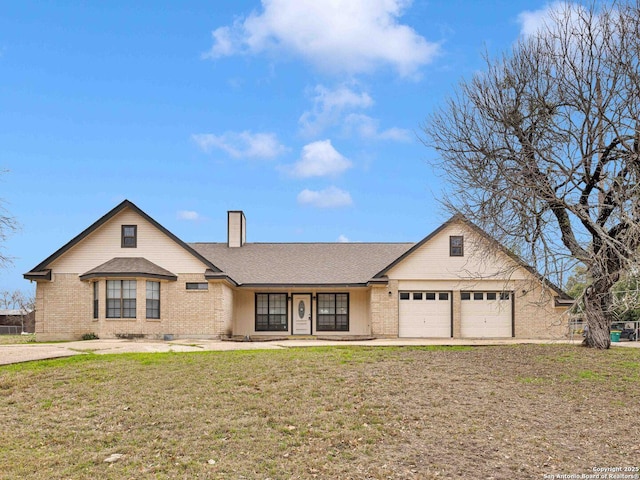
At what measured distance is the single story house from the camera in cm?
2400

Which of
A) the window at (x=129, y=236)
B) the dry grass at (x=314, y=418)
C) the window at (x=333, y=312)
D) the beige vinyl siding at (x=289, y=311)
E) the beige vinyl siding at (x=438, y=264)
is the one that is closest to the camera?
the dry grass at (x=314, y=418)

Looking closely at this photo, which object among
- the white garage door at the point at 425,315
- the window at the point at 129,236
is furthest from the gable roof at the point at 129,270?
the white garage door at the point at 425,315

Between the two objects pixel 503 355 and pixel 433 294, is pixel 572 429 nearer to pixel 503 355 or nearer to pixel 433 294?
pixel 503 355

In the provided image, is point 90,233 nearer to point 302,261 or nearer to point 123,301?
point 123,301

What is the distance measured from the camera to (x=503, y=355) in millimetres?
16766

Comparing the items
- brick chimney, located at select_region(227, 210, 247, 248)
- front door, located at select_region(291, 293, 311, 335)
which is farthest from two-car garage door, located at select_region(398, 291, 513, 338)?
brick chimney, located at select_region(227, 210, 247, 248)

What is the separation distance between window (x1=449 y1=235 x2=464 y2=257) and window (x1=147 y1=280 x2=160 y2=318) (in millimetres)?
12571

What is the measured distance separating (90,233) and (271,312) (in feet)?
29.6

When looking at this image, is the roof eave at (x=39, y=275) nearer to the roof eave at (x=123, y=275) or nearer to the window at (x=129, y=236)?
the roof eave at (x=123, y=275)

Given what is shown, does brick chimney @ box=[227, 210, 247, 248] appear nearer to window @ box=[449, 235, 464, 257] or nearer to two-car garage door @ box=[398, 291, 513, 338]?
two-car garage door @ box=[398, 291, 513, 338]

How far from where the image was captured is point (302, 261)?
3003 centimetres

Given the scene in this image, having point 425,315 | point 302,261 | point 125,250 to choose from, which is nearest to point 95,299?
point 125,250

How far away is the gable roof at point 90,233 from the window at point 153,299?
2029 millimetres

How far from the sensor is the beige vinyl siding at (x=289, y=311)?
28.5m
